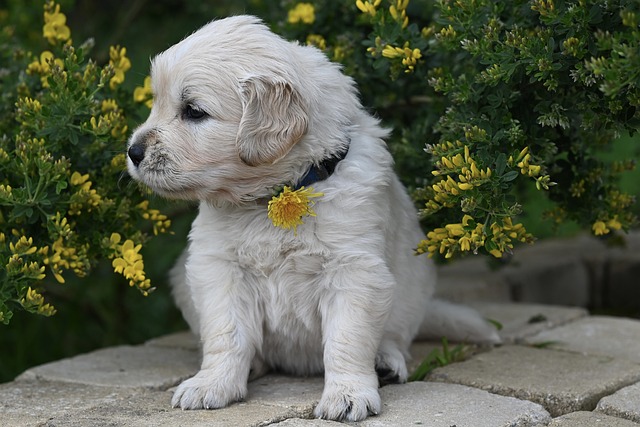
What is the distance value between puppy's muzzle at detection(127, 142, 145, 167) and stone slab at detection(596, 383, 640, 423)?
1.83 meters

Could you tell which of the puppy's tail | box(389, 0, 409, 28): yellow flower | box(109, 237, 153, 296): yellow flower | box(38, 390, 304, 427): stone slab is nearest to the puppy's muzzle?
A: box(109, 237, 153, 296): yellow flower

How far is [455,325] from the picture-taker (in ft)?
13.8

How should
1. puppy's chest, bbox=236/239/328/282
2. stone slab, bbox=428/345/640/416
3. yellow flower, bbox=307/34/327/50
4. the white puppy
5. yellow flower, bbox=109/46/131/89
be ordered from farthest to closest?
yellow flower, bbox=307/34/327/50, yellow flower, bbox=109/46/131/89, stone slab, bbox=428/345/640/416, puppy's chest, bbox=236/239/328/282, the white puppy

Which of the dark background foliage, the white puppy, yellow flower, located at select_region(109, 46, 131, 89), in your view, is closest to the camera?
the white puppy

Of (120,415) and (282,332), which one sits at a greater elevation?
(282,332)

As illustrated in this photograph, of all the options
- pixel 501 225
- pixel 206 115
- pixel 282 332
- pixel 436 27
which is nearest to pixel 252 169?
pixel 206 115

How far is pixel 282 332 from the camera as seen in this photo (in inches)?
136

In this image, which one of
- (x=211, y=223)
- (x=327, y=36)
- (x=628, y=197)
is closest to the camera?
(x=211, y=223)

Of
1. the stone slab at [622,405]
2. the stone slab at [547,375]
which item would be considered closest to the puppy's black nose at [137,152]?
the stone slab at [547,375]

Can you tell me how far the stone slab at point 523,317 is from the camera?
14.6ft

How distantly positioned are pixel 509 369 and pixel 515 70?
4.07 feet

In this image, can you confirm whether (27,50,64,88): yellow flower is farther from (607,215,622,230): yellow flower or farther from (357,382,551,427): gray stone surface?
(607,215,622,230): yellow flower

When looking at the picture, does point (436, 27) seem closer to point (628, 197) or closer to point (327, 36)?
point (327, 36)

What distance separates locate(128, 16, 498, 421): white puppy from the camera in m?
3.12
